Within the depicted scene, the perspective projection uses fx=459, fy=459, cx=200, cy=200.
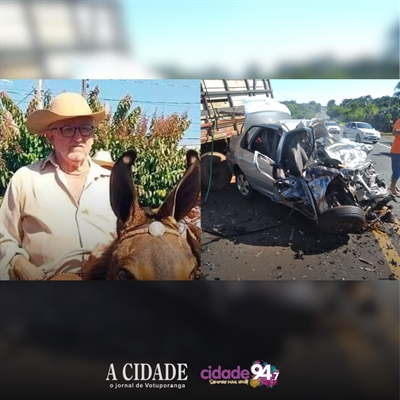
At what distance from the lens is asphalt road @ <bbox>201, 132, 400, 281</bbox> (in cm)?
358

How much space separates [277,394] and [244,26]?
9.71 ft

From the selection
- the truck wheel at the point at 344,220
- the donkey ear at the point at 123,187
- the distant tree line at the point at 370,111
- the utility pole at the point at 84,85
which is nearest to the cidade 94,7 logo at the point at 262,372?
the truck wheel at the point at 344,220

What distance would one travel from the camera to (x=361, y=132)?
145 inches

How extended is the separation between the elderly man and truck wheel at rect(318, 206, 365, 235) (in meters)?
1.71

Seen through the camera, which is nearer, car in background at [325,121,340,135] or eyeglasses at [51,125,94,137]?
eyeglasses at [51,125,94,137]

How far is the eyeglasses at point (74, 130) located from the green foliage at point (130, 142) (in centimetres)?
6

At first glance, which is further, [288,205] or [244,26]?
[288,205]

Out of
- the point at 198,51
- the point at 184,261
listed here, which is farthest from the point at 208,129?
the point at 184,261

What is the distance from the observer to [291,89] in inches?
142

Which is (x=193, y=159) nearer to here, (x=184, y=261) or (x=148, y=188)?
(x=148, y=188)

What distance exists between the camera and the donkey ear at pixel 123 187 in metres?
3.59

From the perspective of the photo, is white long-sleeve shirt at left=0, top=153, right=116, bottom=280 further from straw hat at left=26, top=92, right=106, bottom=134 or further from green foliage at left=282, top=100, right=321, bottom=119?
green foliage at left=282, top=100, right=321, bottom=119

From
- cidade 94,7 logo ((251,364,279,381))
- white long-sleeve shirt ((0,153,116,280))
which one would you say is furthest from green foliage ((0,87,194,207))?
cidade 94,7 logo ((251,364,279,381))

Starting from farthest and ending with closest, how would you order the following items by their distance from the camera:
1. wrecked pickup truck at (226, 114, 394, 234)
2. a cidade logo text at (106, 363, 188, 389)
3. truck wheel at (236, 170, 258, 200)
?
1. truck wheel at (236, 170, 258, 200)
2. a cidade logo text at (106, 363, 188, 389)
3. wrecked pickup truck at (226, 114, 394, 234)
